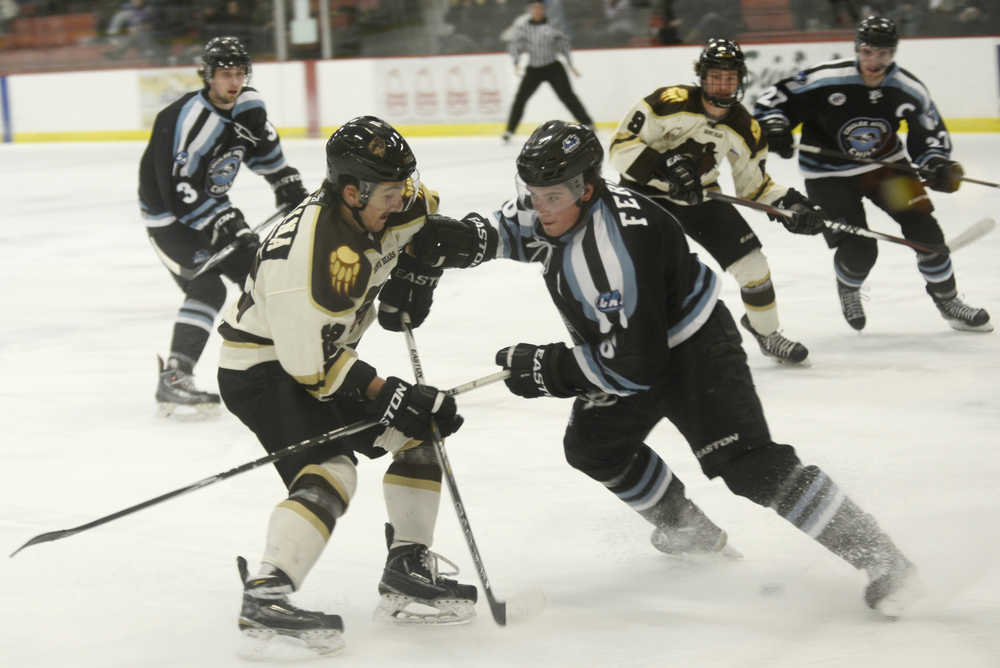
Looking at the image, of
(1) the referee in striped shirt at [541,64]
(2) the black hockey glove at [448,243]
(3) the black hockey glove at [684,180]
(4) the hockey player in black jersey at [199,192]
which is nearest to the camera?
(2) the black hockey glove at [448,243]

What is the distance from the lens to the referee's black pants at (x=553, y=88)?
10594 mm

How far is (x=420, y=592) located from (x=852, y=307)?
2.83 meters

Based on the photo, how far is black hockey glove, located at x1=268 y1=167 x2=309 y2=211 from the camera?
4473 mm

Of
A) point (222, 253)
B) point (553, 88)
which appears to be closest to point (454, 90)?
point (553, 88)

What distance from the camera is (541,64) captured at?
10641 mm

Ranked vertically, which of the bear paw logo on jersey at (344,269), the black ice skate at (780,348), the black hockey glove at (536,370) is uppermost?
the bear paw logo on jersey at (344,269)

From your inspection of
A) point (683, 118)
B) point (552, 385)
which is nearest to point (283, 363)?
point (552, 385)

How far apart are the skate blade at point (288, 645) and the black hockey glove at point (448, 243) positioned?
0.80 metres

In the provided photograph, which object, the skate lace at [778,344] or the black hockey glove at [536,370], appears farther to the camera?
the skate lace at [778,344]

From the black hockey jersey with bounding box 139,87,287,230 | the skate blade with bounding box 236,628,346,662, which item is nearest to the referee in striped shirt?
the black hockey jersey with bounding box 139,87,287,230

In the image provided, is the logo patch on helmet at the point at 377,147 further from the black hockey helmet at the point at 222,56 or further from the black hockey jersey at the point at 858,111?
the black hockey jersey at the point at 858,111

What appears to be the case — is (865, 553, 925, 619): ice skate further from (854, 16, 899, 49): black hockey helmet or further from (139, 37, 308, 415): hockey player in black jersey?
(854, 16, 899, 49): black hockey helmet

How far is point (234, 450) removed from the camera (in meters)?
3.72

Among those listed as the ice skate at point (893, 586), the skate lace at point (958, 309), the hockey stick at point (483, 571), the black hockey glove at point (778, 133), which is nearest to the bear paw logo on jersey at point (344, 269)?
the hockey stick at point (483, 571)
